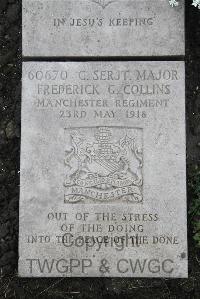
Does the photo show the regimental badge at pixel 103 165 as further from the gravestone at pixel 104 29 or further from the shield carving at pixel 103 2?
the shield carving at pixel 103 2

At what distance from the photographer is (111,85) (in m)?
4.75

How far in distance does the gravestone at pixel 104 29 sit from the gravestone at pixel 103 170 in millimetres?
138

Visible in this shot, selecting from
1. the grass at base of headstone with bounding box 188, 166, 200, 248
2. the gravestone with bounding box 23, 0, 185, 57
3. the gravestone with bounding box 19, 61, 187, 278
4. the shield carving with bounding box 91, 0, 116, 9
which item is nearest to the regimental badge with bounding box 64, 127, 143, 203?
the gravestone with bounding box 19, 61, 187, 278

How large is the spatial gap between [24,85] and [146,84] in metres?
1.15

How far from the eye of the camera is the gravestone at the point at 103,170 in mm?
4539

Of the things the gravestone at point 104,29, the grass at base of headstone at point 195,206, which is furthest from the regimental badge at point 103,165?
the gravestone at point 104,29

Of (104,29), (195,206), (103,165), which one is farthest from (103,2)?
(195,206)

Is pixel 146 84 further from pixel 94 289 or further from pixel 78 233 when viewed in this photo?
pixel 94 289

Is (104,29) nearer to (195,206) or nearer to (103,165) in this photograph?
(103,165)

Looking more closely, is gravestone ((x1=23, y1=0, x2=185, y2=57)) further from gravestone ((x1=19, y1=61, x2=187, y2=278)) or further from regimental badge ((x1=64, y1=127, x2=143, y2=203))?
regimental badge ((x1=64, y1=127, x2=143, y2=203))

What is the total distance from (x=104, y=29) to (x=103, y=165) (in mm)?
1298

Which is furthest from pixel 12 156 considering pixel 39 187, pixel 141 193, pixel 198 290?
pixel 198 290

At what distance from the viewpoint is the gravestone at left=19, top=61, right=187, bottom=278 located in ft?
14.9

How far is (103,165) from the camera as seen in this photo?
15.2 feet
